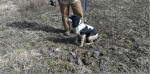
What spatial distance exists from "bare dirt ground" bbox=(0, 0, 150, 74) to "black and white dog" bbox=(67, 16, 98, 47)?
197 mm

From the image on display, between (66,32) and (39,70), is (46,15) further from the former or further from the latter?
(39,70)

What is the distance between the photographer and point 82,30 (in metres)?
3.77

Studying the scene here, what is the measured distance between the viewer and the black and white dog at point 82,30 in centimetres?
369

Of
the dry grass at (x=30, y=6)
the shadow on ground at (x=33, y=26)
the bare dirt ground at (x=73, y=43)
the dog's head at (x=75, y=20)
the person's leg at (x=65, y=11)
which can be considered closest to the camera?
the bare dirt ground at (x=73, y=43)

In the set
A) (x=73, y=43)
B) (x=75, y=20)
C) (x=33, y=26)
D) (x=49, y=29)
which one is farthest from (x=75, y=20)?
(x=33, y=26)

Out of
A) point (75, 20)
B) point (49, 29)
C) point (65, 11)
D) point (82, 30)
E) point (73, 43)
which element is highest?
point (65, 11)

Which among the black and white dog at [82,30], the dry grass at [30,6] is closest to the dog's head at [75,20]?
the black and white dog at [82,30]

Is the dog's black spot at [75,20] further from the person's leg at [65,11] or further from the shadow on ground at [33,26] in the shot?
the shadow on ground at [33,26]

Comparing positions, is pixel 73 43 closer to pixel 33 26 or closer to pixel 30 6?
pixel 33 26

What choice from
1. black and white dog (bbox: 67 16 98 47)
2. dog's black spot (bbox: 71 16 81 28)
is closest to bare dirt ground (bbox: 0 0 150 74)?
black and white dog (bbox: 67 16 98 47)

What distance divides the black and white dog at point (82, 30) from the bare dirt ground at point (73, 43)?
0.65 ft

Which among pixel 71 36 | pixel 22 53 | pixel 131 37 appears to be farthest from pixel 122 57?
pixel 22 53

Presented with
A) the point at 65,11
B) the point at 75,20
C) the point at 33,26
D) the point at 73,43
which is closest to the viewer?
the point at 75,20

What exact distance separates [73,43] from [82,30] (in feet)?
1.60
